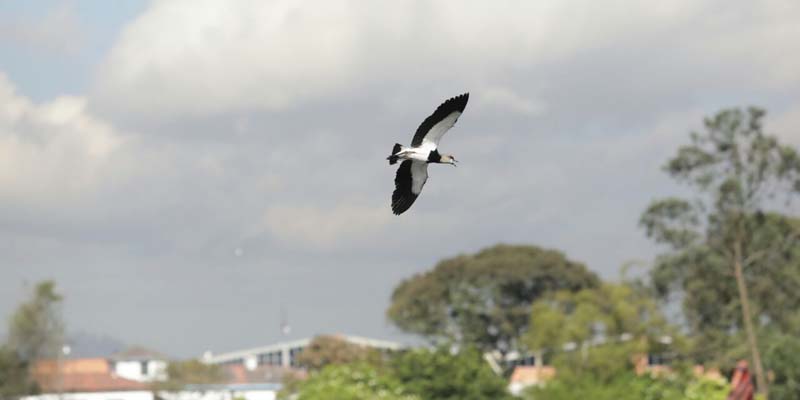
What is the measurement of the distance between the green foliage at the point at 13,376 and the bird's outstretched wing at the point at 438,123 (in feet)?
246

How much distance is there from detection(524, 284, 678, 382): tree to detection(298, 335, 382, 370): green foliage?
2941 centimetres

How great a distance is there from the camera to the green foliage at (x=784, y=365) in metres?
83.6

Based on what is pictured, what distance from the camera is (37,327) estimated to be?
314ft

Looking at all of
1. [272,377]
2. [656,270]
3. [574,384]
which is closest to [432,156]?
[574,384]

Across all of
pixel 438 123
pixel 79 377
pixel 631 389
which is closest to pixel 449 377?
pixel 631 389

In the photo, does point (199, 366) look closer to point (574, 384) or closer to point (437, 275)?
point (437, 275)

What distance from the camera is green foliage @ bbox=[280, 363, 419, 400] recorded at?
6056 centimetres

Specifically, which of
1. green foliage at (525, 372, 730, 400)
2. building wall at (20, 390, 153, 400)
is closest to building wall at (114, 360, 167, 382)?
building wall at (20, 390, 153, 400)

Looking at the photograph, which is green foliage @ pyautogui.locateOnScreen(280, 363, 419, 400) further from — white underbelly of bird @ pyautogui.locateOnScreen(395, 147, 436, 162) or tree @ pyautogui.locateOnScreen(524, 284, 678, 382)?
white underbelly of bird @ pyautogui.locateOnScreen(395, 147, 436, 162)

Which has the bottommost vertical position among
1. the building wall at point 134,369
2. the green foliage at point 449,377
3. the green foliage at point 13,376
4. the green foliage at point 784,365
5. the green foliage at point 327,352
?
the green foliage at point 449,377

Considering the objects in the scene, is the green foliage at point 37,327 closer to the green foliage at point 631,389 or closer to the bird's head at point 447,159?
the green foliage at point 631,389

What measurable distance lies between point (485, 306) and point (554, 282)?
5.22 metres

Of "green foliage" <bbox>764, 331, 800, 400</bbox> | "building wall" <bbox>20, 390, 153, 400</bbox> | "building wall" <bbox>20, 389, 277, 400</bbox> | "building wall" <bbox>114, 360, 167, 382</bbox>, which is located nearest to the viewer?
"green foliage" <bbox>764, 331, 800, 400</bbox>

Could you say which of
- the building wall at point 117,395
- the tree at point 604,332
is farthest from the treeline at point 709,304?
the building wall at point 117,395
